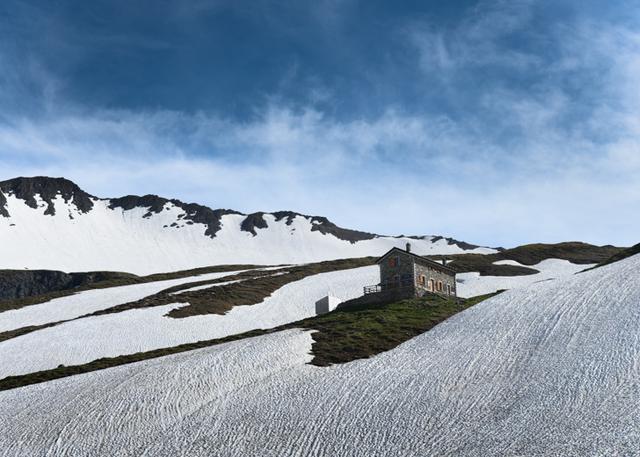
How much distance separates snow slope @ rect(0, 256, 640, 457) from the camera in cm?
2702

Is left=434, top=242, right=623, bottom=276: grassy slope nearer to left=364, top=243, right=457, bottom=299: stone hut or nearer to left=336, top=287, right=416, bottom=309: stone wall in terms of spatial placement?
left=364, top=243, right=457, bottom=299: stone hut

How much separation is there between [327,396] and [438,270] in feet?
157

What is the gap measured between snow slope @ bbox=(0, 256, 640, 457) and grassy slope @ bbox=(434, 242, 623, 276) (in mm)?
61568

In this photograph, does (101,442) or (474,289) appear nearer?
(101,442)

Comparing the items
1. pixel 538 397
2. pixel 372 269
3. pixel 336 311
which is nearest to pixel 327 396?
pixel 538 397

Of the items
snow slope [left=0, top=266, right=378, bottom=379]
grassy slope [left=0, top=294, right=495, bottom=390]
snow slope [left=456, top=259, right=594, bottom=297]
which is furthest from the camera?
snow slope [left=456, top=259, right=594, bottom=297]

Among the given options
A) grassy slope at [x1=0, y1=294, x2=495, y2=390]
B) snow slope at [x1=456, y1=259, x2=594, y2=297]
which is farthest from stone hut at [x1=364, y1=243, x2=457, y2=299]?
snow slope at [x1=456, y1=259, x2=594, y2=297]

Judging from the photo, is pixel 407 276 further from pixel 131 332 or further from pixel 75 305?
pixel 75 305

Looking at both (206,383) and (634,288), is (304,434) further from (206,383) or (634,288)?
(634,288)

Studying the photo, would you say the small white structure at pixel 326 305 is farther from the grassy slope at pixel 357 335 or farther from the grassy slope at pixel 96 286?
the grassy slope at pixel 96 286

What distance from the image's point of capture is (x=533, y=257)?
123 m

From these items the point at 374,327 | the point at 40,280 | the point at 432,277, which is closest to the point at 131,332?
the point at 374,327

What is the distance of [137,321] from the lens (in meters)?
73.2

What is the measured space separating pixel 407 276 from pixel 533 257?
57.5m
